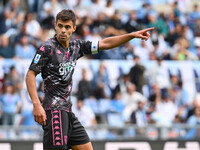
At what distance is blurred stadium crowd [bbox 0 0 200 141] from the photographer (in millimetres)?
9828

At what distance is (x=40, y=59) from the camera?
15.9ft

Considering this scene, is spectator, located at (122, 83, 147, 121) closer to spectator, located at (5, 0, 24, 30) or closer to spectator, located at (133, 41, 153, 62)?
spectator, located at (133, 41, 153, 62)

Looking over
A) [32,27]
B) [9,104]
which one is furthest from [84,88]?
[32,27]

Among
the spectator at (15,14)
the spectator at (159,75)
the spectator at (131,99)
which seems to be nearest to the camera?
the spectator at (131,99)

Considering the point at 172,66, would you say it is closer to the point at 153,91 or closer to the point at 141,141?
the point at 153,91

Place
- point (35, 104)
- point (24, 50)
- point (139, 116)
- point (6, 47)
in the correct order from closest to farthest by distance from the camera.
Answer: point (35, 104)
point (139, 116)
point (24, 50)
point (6, 47)

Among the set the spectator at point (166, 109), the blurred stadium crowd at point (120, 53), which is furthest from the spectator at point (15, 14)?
the spectator at point (166, 109)

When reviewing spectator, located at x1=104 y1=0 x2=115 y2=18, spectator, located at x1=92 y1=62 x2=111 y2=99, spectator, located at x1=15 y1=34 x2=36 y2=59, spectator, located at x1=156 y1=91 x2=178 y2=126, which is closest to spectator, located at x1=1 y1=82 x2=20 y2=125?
spectator, located at x1=15 y1=34 x2=36 y2=59

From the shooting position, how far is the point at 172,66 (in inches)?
449

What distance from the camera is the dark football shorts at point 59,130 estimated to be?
16.1 feet

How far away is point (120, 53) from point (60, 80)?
21.8 feet

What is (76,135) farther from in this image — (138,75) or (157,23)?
(157,23)

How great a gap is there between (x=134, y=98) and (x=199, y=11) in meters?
4.96

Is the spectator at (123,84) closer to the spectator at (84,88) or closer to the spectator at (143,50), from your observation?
the spectator at (84,88)
